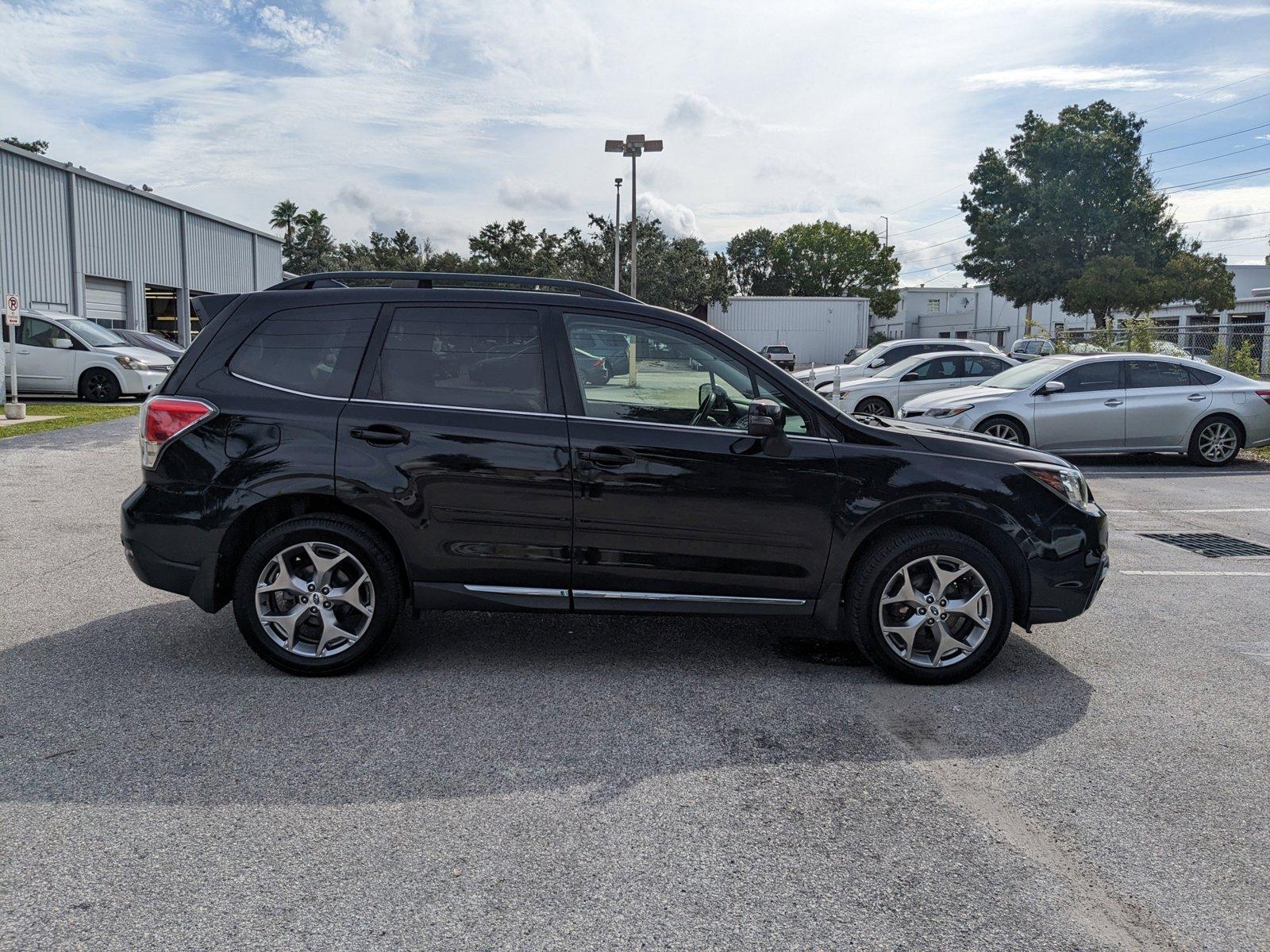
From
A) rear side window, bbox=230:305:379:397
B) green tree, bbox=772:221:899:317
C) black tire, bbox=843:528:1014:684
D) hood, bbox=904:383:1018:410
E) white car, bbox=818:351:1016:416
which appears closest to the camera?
black tire, bbox=843:528:1014:684

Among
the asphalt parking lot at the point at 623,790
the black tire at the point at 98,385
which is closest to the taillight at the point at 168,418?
the asphalt parking lot at the point at 623,790

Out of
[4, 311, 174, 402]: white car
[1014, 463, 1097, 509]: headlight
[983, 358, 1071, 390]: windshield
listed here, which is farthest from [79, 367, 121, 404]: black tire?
[1014, 463, 1097, 509]: headlight

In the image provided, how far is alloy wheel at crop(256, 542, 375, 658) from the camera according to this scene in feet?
15.3

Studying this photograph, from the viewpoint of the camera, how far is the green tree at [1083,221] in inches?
2149

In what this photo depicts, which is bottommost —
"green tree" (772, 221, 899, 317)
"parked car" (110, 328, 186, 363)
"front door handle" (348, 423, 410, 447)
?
"front door handle" (348, 423, 410, 447)

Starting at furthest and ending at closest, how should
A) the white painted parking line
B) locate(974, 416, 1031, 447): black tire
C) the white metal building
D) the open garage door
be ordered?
the white metal building, the open garage door, locate(974, 416, 1031, 447): black tire, the white painted parking line

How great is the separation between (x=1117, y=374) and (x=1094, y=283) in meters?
45.1

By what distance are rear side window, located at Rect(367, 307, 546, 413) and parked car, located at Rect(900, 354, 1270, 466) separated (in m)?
9.31

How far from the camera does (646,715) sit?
4.32 m

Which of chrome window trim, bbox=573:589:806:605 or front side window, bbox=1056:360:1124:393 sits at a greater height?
front side window, bbox=1056:360:1124:393

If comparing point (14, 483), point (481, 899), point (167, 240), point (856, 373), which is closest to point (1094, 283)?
point (856, 373)

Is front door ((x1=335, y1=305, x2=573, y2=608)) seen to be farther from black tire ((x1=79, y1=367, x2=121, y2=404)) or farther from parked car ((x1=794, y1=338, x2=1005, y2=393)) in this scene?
black tire ((x1=79, y1=367, x2=121, y2=404))

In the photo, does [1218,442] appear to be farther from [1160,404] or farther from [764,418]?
[764,418]

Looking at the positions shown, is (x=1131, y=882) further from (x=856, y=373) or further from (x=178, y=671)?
(x=856, y=373)
